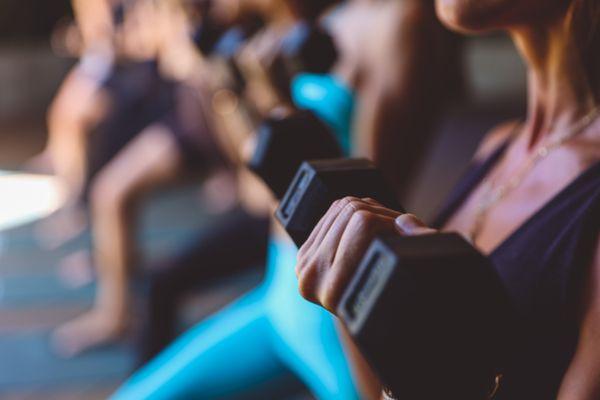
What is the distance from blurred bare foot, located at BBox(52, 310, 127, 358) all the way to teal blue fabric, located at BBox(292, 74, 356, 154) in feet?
3.89

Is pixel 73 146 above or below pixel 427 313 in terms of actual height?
below

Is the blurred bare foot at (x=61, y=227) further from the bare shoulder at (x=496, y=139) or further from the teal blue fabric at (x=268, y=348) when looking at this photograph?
the bare shoulder at (x=496, y=139)

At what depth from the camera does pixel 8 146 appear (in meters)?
4.84

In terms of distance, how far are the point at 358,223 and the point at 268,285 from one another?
0.80 meters

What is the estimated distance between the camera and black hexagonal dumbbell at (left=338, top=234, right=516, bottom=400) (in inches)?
13.4

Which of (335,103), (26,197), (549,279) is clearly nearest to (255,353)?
(335,103)

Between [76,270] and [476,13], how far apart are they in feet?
7.88

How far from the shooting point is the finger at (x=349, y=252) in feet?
1.26

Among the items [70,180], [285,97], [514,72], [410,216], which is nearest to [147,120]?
[70,180]

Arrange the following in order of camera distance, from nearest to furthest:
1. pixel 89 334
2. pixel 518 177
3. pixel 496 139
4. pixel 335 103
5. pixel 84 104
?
1. pixel 518 177
2. pixel 496 139
3. pixel 335 103
4. pixel 89 334
5. pixel 84 104

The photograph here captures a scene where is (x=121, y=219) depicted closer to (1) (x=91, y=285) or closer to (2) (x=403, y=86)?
(1) (x=91, y=285)

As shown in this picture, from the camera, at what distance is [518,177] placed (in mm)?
701

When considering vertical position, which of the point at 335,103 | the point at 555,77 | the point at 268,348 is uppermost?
the point at 555,77

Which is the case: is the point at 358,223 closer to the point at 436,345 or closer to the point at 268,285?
the point at 436,345
